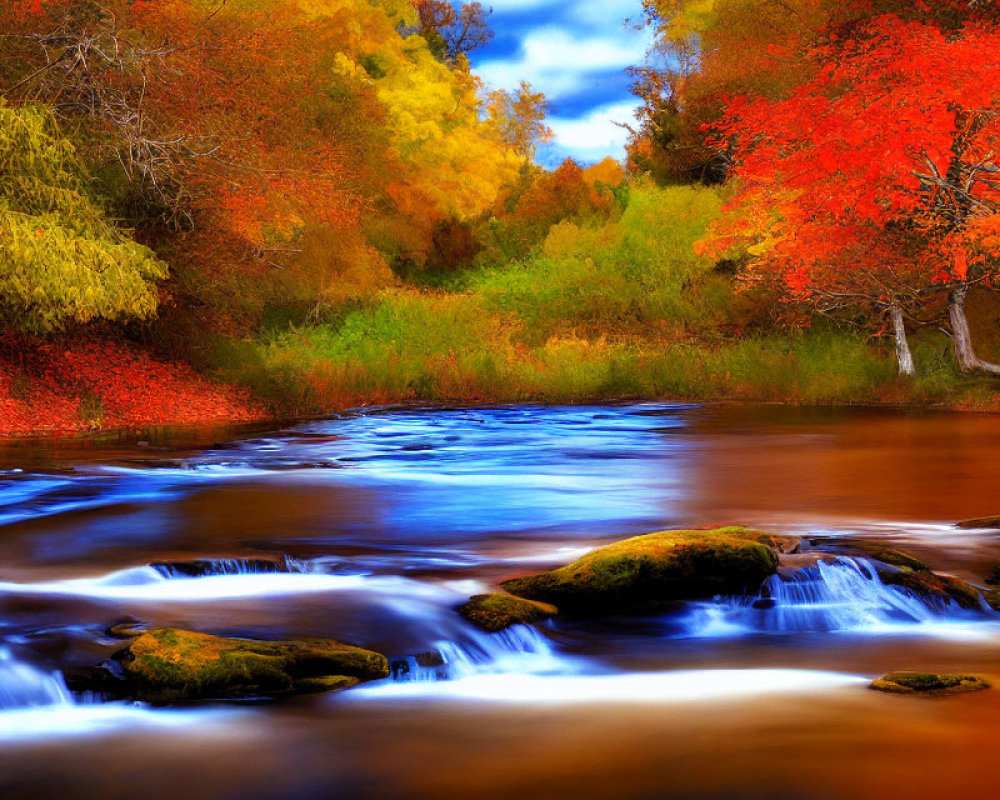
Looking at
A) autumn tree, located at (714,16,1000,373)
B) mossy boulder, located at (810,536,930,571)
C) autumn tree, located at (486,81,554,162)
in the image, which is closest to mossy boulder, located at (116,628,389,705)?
mossy boulder, located at (810,536,930,571)

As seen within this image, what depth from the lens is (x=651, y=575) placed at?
7.88 m

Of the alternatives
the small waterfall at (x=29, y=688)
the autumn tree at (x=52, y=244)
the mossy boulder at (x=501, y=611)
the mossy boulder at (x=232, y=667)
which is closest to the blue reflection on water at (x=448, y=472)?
the autumn tree at (x=52, y=244)

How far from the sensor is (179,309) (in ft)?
71.6

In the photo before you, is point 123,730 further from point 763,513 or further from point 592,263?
point 592,263

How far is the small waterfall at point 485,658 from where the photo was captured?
6.73 meters

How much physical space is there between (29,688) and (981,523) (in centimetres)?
778

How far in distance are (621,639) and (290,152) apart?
16.2m

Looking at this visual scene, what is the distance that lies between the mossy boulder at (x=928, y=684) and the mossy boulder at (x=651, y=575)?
5.59ft

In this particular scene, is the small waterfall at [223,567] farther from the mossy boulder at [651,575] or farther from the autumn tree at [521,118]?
the autumn tree at [521,118]

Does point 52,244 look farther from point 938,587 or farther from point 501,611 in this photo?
point 938,587

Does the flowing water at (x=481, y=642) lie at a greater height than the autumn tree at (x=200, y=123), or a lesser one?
lesser

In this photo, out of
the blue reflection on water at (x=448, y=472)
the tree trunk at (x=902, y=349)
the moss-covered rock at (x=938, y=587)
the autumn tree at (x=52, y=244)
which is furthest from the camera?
the tree trunk at (x=902, y=349)

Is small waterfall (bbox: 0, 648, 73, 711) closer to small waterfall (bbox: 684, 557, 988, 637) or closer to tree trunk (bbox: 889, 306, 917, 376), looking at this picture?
small waterfall (bbox: 684, 557, 988, 637)

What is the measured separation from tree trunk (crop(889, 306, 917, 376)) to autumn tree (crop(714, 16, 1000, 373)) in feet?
0.08
